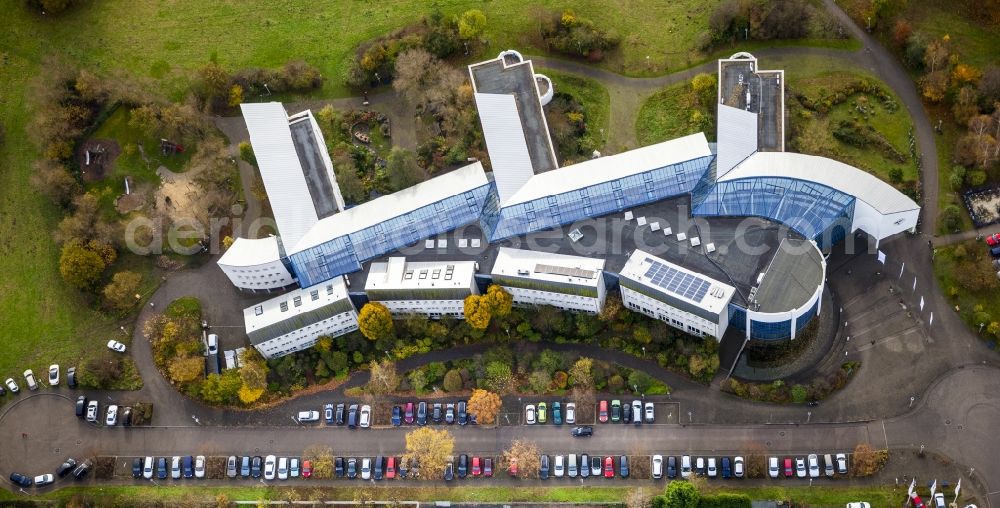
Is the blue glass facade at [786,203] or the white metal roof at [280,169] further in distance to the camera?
the white metal roof at [280,169]

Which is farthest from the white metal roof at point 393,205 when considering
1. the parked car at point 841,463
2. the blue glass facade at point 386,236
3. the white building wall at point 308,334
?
the parked car at point 841,463

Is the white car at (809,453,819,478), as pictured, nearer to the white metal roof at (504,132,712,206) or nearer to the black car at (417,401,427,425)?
the white metal roof at (504,132,712,206)

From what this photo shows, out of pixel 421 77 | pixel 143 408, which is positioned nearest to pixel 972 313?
pixel 421 77

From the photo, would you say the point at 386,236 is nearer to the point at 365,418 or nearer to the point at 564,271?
the point at 365,418

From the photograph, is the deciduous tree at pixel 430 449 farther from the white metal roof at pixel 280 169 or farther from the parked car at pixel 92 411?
the parked car at pixel 92 411

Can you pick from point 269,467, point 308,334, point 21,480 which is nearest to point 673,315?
point 308,334

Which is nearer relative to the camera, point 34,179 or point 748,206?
point 748,206

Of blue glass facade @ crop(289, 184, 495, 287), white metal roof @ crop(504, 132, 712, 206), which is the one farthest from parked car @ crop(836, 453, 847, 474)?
blue glass facade @ crop(289, 184, 495, 287)

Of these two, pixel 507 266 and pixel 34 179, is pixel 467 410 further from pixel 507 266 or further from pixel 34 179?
pixel 34 179
